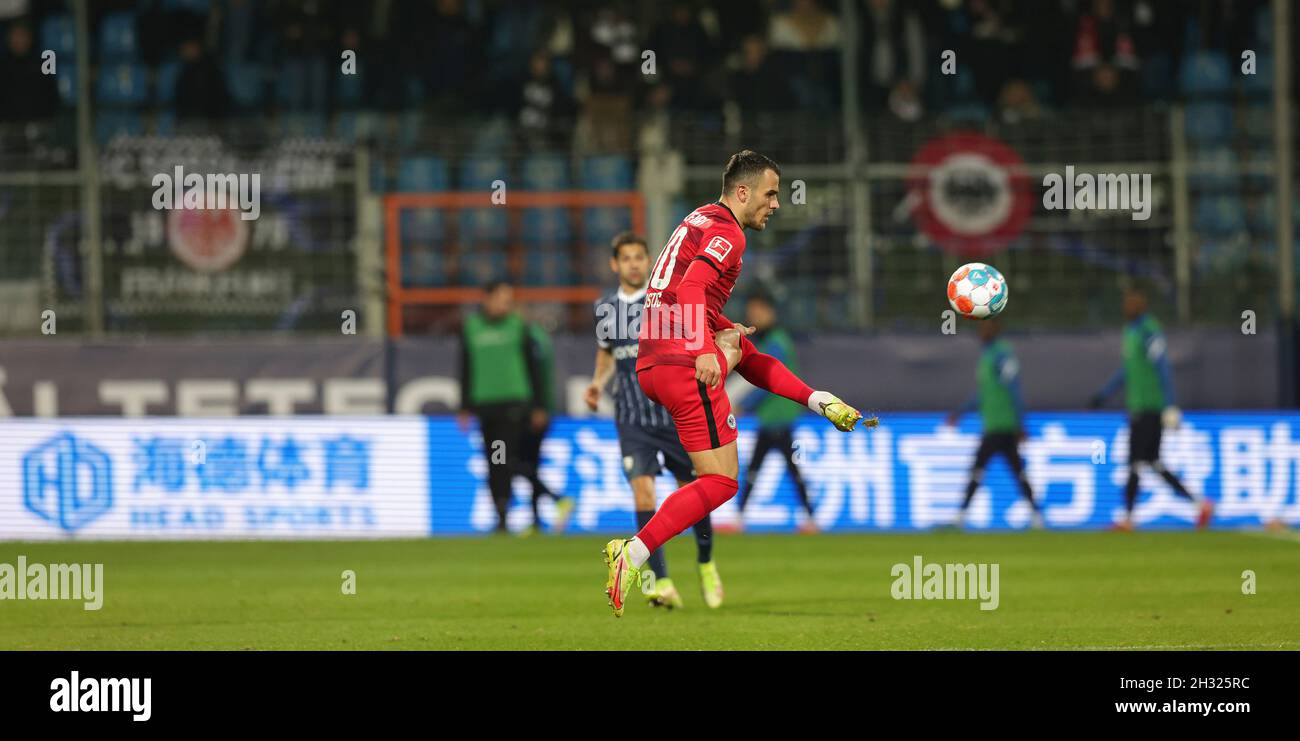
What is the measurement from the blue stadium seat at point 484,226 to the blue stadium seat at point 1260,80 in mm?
8163

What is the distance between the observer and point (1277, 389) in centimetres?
1856

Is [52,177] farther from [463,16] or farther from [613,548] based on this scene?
[613,548]

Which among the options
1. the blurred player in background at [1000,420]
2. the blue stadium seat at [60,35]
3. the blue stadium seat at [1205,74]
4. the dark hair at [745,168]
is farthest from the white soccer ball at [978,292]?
the blue stadium seat at [60,35]

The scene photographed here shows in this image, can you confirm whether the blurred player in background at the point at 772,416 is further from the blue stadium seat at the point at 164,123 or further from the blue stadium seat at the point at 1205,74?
the blue stadium seat at the point at 1205,74

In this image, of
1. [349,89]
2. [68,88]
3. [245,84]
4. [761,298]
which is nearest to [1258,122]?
[761,298]

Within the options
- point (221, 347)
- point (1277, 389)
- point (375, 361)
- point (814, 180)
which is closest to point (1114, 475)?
point (1277, 389)

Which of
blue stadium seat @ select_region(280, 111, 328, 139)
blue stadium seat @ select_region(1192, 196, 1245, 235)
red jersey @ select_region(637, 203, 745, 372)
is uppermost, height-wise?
blue stadium seat @ select_region(280, 111, 328, 139)

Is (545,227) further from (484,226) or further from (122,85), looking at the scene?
(122,85)

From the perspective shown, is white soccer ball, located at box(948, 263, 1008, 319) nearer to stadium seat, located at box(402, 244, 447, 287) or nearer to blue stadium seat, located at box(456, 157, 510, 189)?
blue stadium seat, located at box(456, 157, 510, 189)

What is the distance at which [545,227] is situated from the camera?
18.8 m

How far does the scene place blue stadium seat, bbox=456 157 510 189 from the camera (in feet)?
61.9

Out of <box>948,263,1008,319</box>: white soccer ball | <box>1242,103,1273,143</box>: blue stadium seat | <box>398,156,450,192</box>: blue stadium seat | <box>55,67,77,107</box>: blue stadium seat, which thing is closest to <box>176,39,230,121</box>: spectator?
<box>55,67,77,107</box>: blue stadium seat

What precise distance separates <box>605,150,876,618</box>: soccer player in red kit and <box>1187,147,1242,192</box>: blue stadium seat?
10.1m

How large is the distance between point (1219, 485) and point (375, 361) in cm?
801
